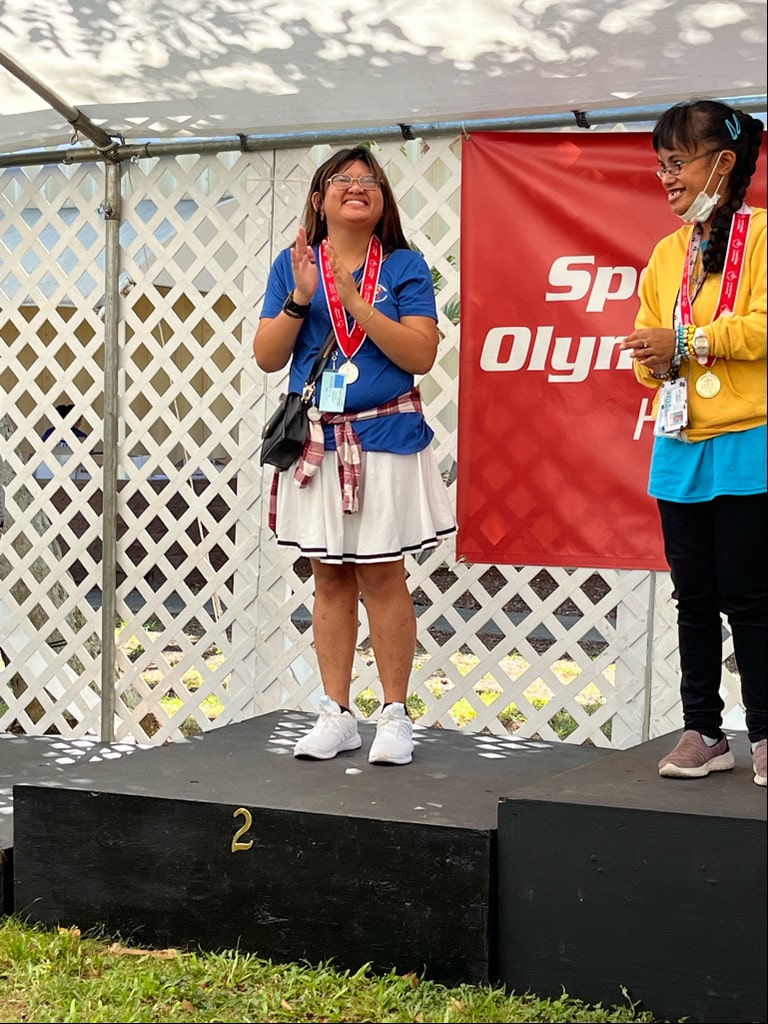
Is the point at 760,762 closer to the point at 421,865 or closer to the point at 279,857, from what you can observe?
the point at 421,865

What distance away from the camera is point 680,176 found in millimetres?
2166

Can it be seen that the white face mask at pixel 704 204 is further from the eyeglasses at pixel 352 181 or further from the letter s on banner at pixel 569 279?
the letter s on banner at pixel 569 279

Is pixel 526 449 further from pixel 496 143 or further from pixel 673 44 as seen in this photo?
pixel 673 44

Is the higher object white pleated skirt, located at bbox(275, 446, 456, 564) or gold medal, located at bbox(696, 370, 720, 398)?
gold medal, located at bbox(696, 370, 720, 398)

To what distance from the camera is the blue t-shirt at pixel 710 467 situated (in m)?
2.10

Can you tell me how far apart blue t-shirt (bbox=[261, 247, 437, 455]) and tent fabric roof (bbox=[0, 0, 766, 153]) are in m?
0.52

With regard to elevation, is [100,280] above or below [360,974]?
above

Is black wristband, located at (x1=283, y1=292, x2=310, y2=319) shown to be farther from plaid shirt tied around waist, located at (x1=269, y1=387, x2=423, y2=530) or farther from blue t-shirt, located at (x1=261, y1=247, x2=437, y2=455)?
plaid shirt tied around waist, located at (x1=269, y1=387, x2=423, y2=530)

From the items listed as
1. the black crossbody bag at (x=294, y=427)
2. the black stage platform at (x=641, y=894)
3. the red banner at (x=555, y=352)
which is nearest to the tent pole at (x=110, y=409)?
the red banner at (x=555, y=352)

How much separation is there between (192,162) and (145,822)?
6.55 feet

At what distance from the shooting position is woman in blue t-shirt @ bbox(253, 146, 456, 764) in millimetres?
2656

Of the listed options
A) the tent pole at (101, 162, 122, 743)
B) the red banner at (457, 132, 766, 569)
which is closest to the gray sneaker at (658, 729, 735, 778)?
the red banner at (457, 132, 766, 569)

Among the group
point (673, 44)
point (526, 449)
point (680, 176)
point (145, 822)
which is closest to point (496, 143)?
point (673, 44)

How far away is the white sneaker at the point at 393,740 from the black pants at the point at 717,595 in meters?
0.62
